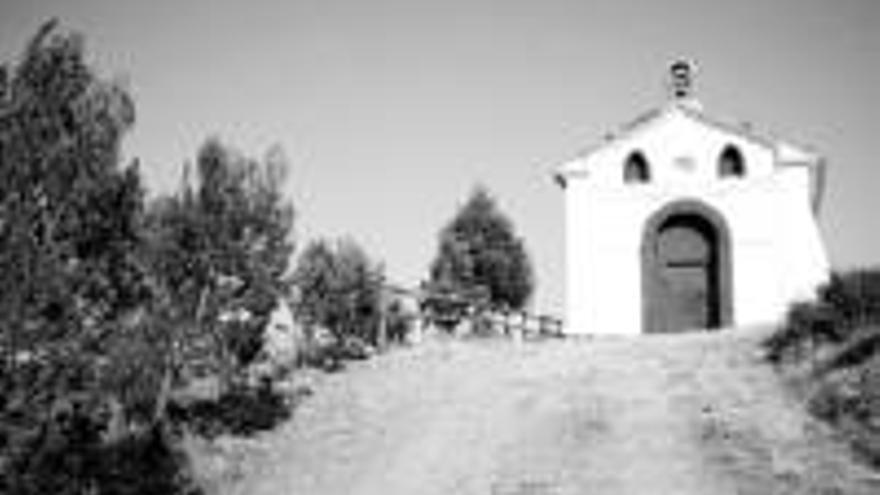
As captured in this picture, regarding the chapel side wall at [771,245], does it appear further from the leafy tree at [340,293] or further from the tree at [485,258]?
the tree at [485,258]

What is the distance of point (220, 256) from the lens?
1953 centimetres

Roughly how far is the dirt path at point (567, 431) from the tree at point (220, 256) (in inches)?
82.4

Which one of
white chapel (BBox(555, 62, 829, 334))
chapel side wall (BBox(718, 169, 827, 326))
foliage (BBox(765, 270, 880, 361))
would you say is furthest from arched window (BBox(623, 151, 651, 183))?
foliage (BBox(765, 270, 880, 361))

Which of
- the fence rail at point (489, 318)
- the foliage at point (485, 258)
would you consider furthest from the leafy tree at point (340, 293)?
the foliage at point (485, 258)

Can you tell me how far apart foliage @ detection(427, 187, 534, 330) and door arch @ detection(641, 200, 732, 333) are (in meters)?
13.6

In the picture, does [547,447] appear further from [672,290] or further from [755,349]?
[672,290]

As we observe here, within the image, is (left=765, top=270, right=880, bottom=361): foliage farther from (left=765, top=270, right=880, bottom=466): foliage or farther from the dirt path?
the dirt path

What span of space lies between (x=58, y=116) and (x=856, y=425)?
40.8 feet

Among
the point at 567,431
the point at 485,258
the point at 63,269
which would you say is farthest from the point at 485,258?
the point at 63,269

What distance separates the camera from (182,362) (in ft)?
62.0

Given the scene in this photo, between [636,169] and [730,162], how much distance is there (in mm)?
2632

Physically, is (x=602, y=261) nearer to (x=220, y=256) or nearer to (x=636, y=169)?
(x=636, y=169)

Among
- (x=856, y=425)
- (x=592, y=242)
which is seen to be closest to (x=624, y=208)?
(x=592, y=242)

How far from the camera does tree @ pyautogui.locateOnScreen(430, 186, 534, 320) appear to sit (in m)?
44.5
